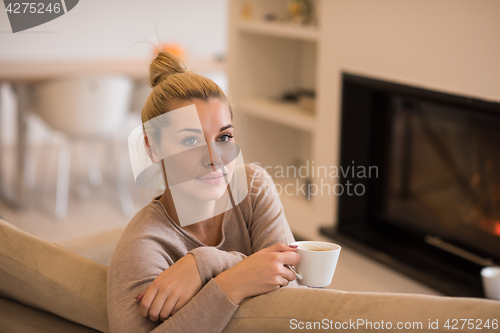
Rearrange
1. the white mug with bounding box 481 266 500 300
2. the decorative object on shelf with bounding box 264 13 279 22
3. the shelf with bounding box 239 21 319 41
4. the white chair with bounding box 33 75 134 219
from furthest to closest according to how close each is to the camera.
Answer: the white chair with bounding box 33 75 134 219, the decorative object on shelf with bounding box 264 13 279 22, the shelf with bounding box 239 21 319 41, the white mug with bounding box 481 266 500 300

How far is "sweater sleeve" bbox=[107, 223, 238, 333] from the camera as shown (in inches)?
26.8

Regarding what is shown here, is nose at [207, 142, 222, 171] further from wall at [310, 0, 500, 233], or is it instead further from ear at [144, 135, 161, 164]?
wall at [310, 0, 500, 233]

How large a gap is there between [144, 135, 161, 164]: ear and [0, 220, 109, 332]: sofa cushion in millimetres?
246

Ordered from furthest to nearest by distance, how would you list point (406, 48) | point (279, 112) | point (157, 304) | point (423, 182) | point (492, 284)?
point (279, 112) < point (423, 182) < point (406, 48) < point (492, 284) < point (157, 304)

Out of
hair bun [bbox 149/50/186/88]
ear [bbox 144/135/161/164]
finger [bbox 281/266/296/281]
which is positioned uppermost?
hair bun [bbox 149/50/186/88]

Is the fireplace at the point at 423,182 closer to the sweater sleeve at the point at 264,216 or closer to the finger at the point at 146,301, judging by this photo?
the sweater sleeve at the point at 264,216

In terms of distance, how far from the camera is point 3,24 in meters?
1.71

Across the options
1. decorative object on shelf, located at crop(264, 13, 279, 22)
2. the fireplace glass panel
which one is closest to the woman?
the fireplace glass panel

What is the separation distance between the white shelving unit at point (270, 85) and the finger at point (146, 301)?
1776 mm

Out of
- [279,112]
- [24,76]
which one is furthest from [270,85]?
[24,76]

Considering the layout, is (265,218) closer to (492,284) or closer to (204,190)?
(204,190)

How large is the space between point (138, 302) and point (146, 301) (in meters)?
0.03

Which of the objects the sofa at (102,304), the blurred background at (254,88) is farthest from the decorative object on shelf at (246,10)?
the sofa at (102,304)

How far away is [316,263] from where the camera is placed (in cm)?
76
